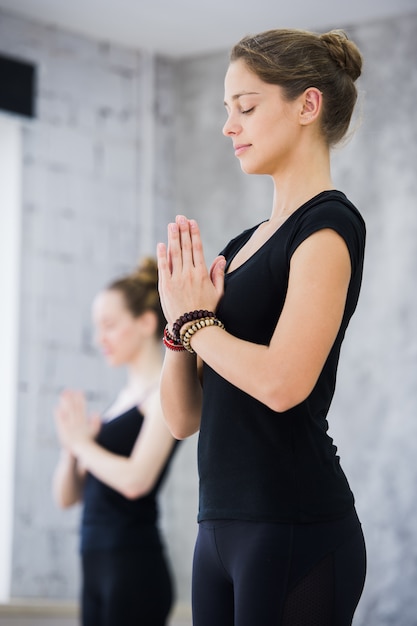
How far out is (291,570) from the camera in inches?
47.5

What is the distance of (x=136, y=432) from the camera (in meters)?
2.90

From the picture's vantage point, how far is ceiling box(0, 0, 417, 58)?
4023mm

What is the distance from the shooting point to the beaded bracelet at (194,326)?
4.25ft

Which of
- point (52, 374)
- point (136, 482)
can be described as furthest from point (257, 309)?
point (52, 374)

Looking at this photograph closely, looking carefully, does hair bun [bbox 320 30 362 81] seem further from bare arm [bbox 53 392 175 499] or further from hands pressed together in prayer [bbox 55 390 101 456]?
hands pressed together in prayer [bbox 55 390 101 456]

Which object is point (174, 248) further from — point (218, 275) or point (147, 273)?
point (147, 273)

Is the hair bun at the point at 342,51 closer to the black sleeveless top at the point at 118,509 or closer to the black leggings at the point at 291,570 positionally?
the black leggings at the point at 291,570

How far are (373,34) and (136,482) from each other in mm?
2390

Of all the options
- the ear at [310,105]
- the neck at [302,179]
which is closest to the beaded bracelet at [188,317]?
the neck at [302,179]

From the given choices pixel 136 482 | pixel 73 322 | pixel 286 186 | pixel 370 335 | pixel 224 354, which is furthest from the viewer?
pixel 73 322

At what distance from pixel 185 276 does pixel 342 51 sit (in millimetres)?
427

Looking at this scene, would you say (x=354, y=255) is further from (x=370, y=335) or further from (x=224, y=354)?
(x=370, y=335)

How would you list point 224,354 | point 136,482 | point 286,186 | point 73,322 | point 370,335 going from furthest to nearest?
point 73,322 → point 370,335 → point 136,482 → point 286,186 → point 224,354

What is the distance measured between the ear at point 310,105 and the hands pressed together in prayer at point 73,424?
5.80 feet
